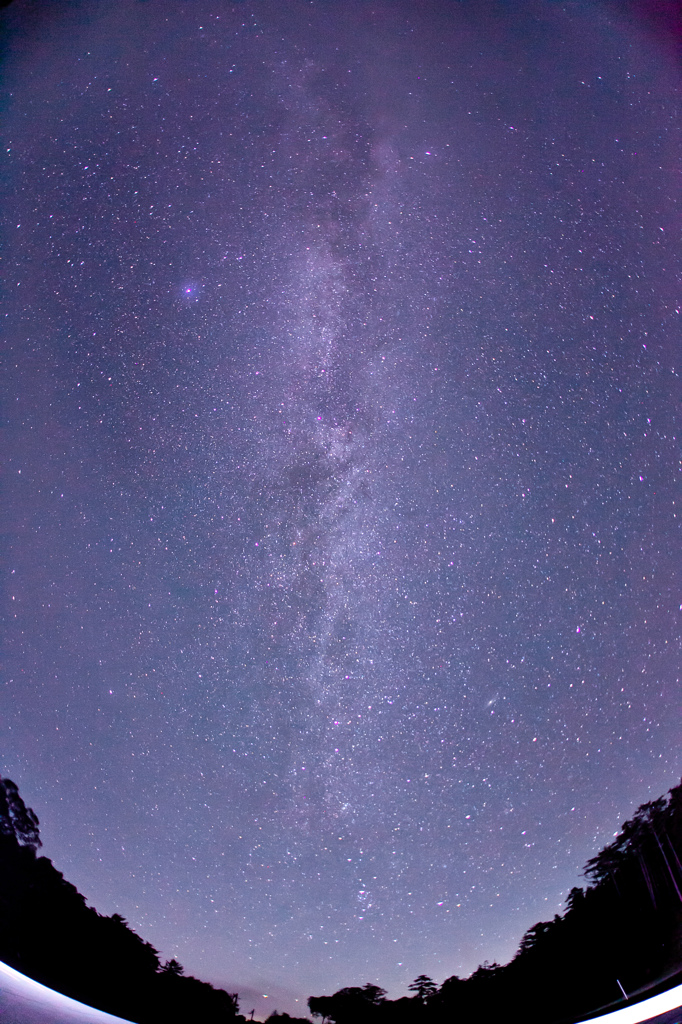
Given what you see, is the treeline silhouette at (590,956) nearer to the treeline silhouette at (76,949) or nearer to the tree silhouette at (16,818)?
the treeline silhouette at (76,949)

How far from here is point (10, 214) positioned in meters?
4.64

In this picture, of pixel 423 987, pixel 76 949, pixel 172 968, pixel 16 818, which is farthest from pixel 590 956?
pixel 16 818

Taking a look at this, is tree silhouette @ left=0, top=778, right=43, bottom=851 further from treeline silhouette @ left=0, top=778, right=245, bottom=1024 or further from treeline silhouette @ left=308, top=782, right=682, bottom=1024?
treeline silhouette @ left=308, top=782, right=682, bottom=1024

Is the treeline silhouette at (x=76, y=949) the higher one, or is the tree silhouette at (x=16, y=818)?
the tree silhouette at (x=16, y=818)

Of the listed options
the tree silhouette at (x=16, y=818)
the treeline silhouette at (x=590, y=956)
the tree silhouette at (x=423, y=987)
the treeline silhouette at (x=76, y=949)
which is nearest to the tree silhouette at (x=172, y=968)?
the treeline silhouette at (x=76, y=949)

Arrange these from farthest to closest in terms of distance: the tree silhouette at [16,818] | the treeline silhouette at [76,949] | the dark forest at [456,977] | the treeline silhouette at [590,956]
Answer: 1. the treeline silhouette at [590,956]
2. the dark forest at [456,977]
3. the treeline silhouette at [76,949]
4. the tree silhouette at [16,818]

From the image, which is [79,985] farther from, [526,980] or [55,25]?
[55,25]

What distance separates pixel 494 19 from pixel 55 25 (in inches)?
141

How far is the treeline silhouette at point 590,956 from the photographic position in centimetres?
534

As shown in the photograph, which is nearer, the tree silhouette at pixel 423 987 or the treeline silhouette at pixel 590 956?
the treeline silhouette at pixel 590 956

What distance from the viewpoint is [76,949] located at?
18.4 ft

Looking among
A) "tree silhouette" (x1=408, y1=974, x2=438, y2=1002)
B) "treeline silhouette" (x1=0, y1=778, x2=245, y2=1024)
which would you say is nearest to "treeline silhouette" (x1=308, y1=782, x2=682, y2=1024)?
"tree silhouette" (x1=408, y1=974, x2=438, y2=1002)

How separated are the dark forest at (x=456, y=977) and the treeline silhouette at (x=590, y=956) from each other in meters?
0.01

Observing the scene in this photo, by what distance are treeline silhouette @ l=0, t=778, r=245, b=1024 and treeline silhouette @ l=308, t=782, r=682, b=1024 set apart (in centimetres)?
123
